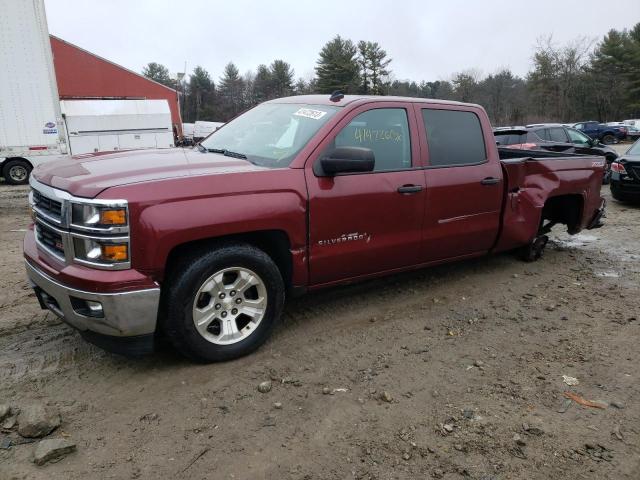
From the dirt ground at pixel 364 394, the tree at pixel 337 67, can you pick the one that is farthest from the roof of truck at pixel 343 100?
the tree at pixel 337 67

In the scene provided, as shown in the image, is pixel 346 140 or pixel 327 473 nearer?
pixel 327 473

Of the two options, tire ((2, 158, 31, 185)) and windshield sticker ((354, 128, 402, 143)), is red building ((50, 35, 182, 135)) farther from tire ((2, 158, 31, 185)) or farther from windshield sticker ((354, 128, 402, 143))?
windshield sticker ((354, 128, 402, 143))

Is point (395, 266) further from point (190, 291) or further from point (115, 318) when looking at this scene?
point (115, 318)

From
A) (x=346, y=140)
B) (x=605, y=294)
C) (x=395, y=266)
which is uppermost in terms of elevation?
(x=346, y=140)

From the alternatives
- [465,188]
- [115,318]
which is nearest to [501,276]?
[465,188]

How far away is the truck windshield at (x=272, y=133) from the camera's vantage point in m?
3.83

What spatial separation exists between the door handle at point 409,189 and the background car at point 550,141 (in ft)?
12.0

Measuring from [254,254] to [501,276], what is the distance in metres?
3.23

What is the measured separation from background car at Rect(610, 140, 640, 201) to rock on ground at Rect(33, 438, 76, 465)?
11.0 meters

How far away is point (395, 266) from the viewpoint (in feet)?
14.3

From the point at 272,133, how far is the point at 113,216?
65.3 inches

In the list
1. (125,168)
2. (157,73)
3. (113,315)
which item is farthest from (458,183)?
(157,73)

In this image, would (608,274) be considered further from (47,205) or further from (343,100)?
(47,205)

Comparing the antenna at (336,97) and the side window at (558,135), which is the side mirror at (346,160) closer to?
the antenna at (336,97)
